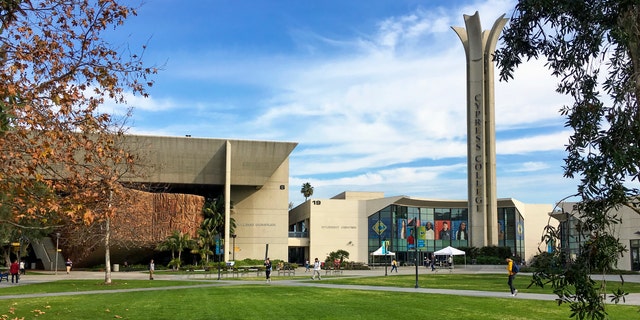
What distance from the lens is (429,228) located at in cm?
8944

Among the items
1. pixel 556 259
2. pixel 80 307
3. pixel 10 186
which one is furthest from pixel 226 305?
pixel 556 259

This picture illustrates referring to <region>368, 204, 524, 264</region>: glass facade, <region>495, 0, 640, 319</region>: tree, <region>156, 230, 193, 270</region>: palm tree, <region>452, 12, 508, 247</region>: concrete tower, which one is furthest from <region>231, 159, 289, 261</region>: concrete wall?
<region>495, 0, 640, 319</region>: tree

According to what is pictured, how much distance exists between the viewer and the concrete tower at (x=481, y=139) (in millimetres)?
73375

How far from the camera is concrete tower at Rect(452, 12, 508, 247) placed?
7338cm

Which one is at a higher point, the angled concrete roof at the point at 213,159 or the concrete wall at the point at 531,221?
the angled concrete roof at the point at 213,159

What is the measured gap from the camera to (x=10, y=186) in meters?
10.2

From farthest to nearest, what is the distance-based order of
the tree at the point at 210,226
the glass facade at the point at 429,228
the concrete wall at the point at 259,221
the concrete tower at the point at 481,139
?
1. the glass facade at the point at 429,228
2. the concrete wall at the point at 259,221
3. the concrete tower at the point at 481,139
4. the tree at the point at 210,226

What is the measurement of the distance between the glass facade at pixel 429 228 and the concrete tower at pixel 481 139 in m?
14.2

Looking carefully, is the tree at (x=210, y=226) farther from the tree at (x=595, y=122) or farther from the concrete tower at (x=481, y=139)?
the tree at (x=595, y=122)

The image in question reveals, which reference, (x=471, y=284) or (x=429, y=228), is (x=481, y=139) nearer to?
(x=429, y=228)

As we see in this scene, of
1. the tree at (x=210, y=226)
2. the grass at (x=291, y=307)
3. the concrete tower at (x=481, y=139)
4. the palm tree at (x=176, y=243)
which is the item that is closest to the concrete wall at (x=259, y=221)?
the tree at (x=210, y=226)

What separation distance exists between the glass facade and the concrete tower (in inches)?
559

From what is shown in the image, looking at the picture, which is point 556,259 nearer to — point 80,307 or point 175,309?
point 175,309

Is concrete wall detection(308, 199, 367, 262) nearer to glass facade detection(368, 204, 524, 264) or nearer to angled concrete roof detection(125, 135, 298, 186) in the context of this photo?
glass facade detection(368, 204, 524, 264)
